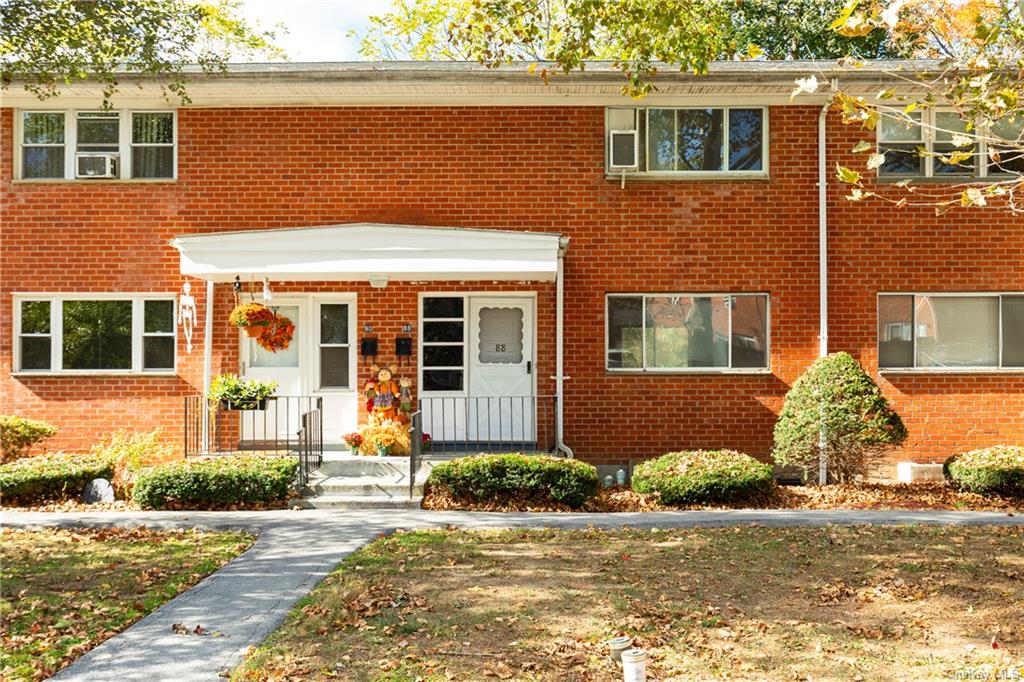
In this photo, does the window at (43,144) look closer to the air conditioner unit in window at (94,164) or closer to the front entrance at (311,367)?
the air conditioner unit in window at (94,164)

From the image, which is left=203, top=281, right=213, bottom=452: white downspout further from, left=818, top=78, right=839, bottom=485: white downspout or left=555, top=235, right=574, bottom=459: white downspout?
left=818, top=78, right=839, bottom=485: white downspout

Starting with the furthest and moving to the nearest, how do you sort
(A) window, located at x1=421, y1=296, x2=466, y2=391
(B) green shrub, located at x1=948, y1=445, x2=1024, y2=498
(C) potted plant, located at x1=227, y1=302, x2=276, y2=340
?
(A) window, located at x1=421, y1=296, x2=466, y2=391 < (C) potted plant, located at x1=227, y1=302, x2=276, y2=340 < (B) green shrub, located at x1=948, y1=445, x2=1024, y2=498

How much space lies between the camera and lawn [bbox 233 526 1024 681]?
5633mm

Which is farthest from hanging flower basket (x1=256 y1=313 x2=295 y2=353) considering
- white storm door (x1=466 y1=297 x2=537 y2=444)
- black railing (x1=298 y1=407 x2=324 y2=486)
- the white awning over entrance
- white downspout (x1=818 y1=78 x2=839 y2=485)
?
white downspout (x1=818 y1=78 x2=839 y2=485)

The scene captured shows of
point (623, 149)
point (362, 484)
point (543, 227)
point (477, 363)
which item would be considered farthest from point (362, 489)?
point (623, 149)

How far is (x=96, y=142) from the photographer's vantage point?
13.8m

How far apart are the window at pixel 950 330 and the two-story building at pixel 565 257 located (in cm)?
3

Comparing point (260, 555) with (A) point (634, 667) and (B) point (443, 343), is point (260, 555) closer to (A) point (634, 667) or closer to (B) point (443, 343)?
(A) point (634, 667)

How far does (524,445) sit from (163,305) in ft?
19.5

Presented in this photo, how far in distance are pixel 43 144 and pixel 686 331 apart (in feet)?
33.7

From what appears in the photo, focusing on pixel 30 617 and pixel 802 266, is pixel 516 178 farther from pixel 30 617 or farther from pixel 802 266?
pixel 30 617

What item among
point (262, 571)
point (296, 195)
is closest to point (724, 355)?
point (296, 195)

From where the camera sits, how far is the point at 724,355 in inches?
545

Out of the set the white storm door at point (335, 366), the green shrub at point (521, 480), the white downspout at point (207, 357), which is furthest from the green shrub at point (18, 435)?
the green shrub at point (521, 480)
